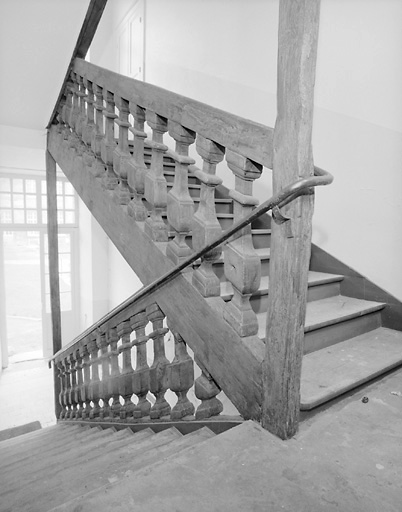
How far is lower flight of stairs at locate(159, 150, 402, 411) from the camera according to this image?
4.21 ft

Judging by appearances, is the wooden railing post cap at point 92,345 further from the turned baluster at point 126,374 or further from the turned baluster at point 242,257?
the turned baluster at point 242,257

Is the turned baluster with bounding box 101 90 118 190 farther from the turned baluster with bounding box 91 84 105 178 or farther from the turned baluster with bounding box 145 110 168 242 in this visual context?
the turned baluster with bounding box 145 110 168 242

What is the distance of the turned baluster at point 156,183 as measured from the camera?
4.84ft

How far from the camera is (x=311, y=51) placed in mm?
922

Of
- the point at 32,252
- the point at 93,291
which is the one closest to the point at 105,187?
the point at 93,291

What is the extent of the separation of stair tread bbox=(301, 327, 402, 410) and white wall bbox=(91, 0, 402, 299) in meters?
0.32

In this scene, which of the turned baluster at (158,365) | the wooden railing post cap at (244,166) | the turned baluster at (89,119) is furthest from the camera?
the turned baluster at (89,119)

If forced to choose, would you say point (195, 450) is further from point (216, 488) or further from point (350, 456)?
point (350, 456)

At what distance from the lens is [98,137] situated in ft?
6.66

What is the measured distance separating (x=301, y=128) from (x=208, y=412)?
1049 mm

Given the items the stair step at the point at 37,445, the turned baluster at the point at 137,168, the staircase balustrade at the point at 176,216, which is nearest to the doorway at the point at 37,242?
the stair step at the point at 37,445

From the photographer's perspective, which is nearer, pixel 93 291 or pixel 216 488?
pixel 216 488

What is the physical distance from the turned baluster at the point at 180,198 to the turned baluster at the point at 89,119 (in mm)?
957

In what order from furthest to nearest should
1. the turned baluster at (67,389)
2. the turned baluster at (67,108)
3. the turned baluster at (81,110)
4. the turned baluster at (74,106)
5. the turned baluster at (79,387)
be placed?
the turned baluster at (67,389), the turned baluster at (79,387), the turned baluster at (67,108), the turned baluster at (74,106), the turned baluster at (81,110)
